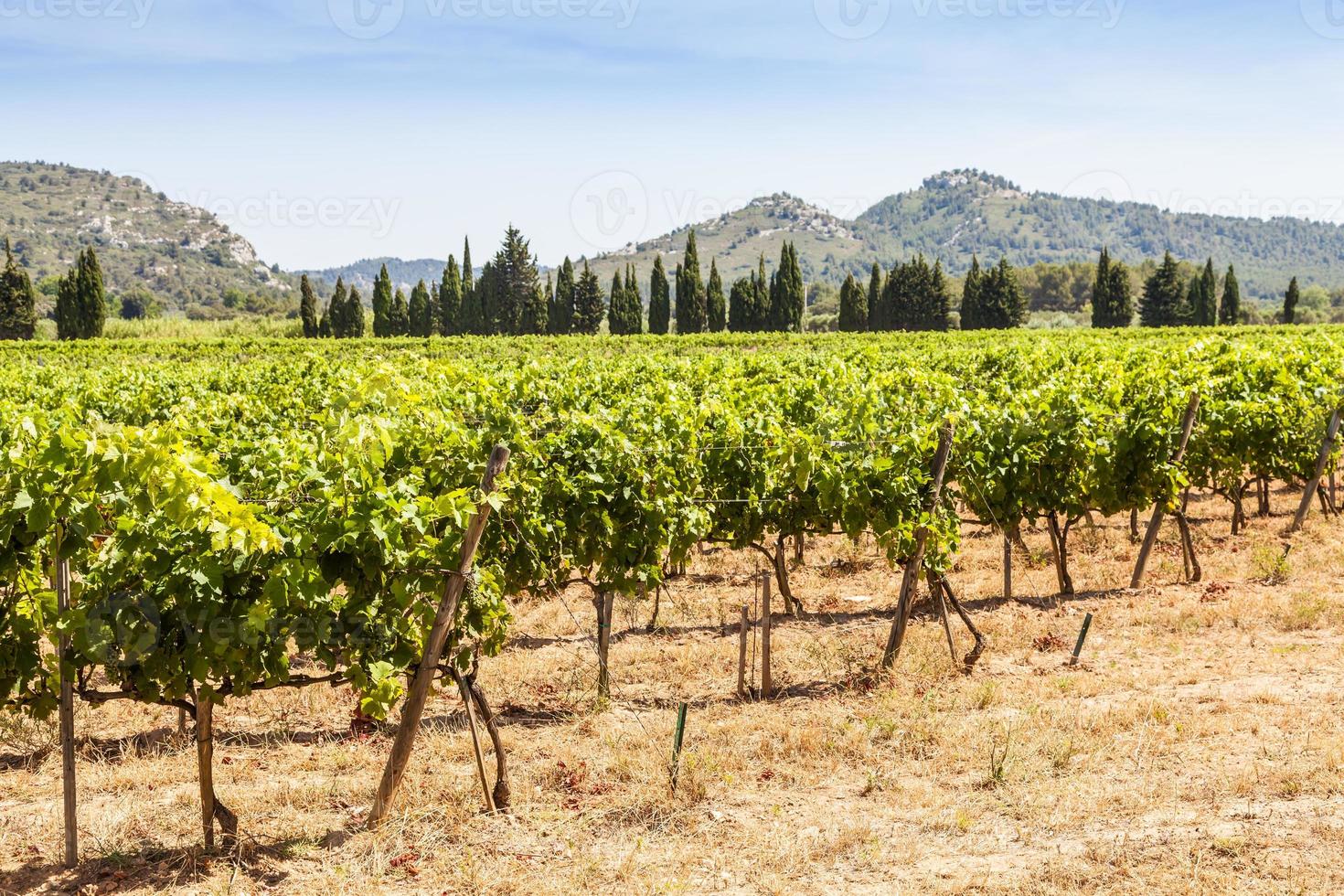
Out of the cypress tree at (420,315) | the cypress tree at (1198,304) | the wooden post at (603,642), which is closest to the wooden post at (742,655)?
the wooden post at (603,642)

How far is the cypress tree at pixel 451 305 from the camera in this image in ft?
246

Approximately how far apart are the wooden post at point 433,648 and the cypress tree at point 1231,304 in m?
78.6

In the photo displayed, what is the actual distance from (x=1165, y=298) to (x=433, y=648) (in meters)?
81.8

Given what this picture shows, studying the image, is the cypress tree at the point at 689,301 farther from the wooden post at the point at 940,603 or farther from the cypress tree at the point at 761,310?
the wooden post at the point at 940,603

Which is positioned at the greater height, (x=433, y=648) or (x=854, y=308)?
(x=854, y=308)

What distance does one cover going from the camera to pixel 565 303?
73.4m

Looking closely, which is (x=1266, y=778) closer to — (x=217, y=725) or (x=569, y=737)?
(x=569, y=737)

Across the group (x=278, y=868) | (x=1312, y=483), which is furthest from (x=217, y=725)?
(x=1312, y=483)

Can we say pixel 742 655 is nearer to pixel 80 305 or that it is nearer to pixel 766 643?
pixel 766 643

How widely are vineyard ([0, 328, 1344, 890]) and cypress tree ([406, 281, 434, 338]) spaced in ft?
189

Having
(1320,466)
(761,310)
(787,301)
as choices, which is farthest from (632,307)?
(1320,466)

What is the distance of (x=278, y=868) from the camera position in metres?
5.07

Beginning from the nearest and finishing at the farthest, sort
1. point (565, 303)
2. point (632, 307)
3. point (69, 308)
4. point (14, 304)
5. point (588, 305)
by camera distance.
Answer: point (69, 308)
point (14, 304)
point (565, 303)
point (588, 305)
point (632, 307)

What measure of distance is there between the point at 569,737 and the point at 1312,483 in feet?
34.6
